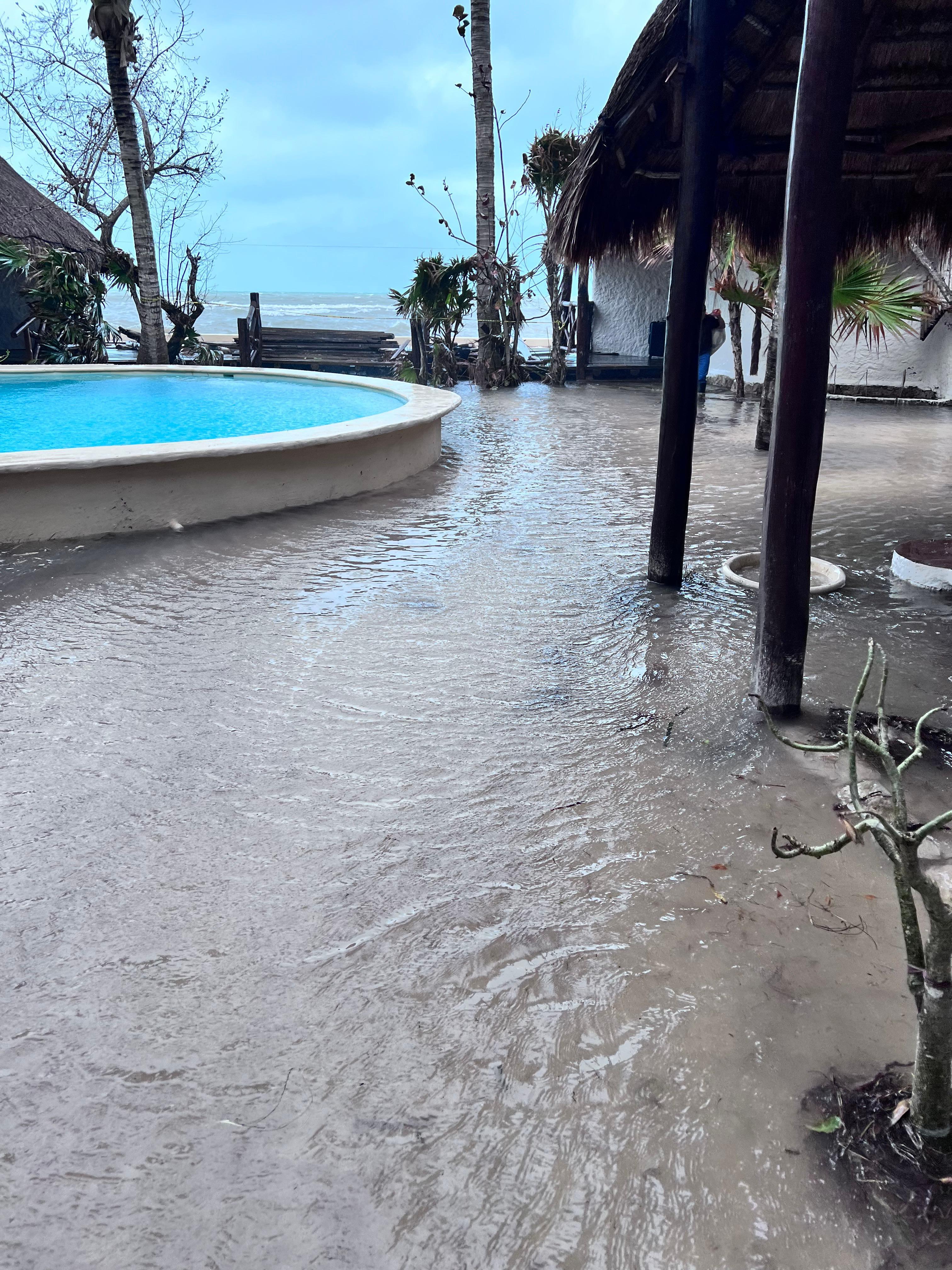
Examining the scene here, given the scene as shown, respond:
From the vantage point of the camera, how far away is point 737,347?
11797mm

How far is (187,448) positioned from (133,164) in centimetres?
956

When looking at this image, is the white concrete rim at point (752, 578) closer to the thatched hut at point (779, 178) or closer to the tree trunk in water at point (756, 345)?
the thatched hut at point (779, 178)

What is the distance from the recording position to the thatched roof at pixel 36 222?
14.6 m

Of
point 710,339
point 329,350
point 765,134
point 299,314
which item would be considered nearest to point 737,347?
point 710,339

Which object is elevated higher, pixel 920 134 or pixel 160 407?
pixel 920 134

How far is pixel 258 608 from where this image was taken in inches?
190

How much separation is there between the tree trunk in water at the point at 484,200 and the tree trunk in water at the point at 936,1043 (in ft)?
45.3

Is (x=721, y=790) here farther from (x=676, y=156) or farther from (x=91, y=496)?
(x=91, y=496)

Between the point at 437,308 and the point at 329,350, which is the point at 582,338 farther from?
the point at 329,350

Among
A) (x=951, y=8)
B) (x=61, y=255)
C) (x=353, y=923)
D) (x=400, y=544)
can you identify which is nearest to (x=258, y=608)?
(x=400, y=544)

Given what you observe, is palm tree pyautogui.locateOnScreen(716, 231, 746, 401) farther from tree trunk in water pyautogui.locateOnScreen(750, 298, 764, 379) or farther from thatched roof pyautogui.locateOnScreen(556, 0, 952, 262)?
tree trunk in water pyautogui.locateOnScreen(750, 298, 764, 379)

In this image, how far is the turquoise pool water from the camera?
9875 millimetres

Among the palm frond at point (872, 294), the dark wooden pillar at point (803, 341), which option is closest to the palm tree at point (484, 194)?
the palm frond at point (872, 294)

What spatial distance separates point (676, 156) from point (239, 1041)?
5067mm
